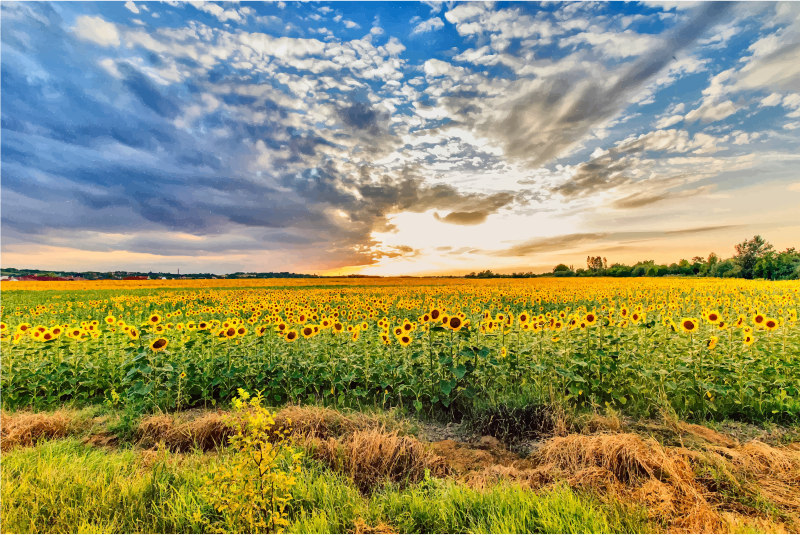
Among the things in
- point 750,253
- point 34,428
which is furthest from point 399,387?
point 750,253

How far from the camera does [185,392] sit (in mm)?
6422

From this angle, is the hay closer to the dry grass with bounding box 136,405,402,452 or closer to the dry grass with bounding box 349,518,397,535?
the dry grass with bounding box 136,405,402,452

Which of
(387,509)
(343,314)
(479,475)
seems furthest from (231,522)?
(343,314)

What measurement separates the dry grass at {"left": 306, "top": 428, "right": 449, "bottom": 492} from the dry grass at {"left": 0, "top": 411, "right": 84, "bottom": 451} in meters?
3.94

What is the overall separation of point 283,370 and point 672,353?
7.40 meters

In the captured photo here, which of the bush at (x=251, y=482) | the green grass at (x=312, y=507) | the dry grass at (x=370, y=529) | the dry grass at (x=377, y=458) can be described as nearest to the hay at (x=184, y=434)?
the green grass at (x=312, y=507)

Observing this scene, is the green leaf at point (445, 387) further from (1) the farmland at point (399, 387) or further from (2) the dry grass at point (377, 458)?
(2) the dry grass at point (377, 458)

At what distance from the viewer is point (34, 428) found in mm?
5051

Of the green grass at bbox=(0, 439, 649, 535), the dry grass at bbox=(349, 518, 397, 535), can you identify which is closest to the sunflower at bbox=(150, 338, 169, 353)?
the green grass at bbox=(0, 439, 649, 535)

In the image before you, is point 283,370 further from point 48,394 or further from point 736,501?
point 736,501

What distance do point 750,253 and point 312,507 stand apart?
106111 millimetres

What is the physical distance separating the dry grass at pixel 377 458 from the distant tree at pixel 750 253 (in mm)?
92634

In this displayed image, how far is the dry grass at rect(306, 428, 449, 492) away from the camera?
12.8 ft

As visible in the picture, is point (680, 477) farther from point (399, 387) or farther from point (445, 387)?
point (399, 387)
